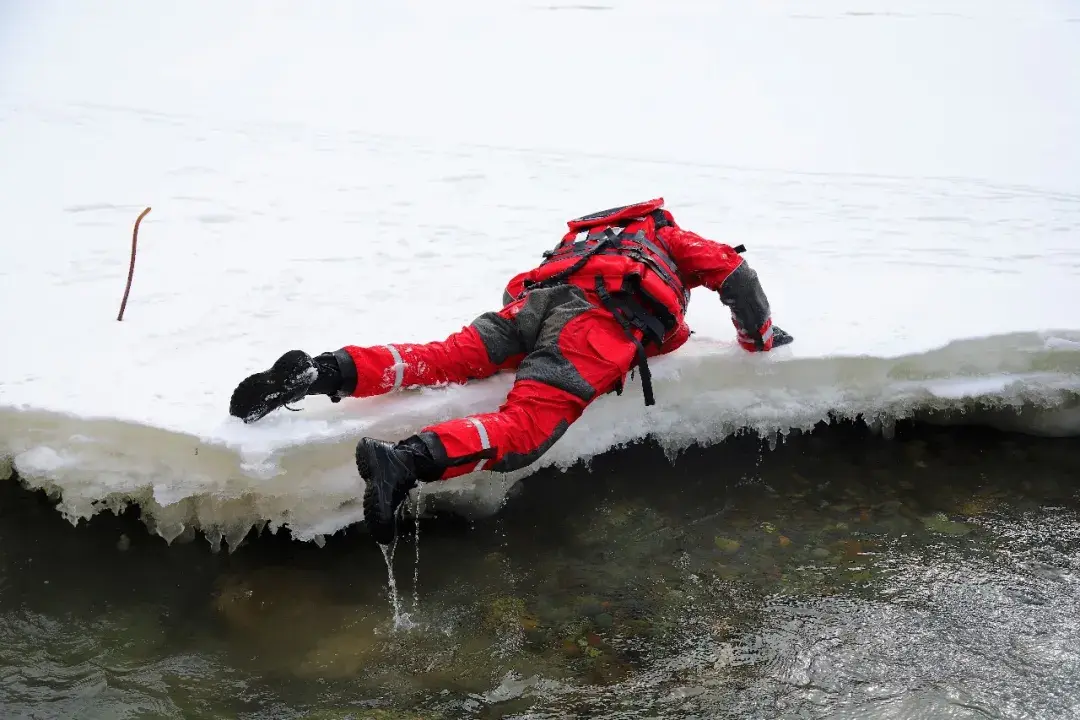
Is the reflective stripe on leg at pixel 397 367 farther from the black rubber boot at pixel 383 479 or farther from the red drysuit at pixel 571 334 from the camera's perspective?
the black rubber boot at pixel 383 479

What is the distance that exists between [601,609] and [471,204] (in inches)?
127

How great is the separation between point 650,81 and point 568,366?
5.64 meters

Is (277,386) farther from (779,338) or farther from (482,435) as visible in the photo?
(779,338)

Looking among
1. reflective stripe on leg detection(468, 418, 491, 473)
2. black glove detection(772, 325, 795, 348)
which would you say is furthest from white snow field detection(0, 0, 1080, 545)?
reflective stripe on leg detection(468, 418, 491, 473)

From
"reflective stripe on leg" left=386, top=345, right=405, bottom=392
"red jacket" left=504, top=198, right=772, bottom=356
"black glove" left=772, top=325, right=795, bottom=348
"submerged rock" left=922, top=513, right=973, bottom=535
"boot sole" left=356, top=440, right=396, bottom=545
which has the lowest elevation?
"submerged rock" left=922, top=513, right=973, bottom=535

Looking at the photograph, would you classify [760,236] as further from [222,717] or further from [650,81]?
[222,717]

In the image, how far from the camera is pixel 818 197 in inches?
244

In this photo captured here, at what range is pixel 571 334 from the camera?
3.43 metres

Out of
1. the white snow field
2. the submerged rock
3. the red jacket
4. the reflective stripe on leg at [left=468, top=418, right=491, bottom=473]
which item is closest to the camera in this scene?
the reflective stripe on leg at [left=468, top=418, right=491, bottom=473]

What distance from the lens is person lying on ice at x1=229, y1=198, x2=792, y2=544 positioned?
302 cm

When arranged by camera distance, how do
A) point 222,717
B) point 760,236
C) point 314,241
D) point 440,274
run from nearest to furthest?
point 222,717 → point 440,274 → point 314,241 → point 760,236

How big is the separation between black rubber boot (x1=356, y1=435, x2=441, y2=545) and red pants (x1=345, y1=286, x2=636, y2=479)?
12 centimetres

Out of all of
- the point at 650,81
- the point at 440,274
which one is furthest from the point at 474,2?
the point at 440,274

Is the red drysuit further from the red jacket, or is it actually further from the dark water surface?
the dark water surface
